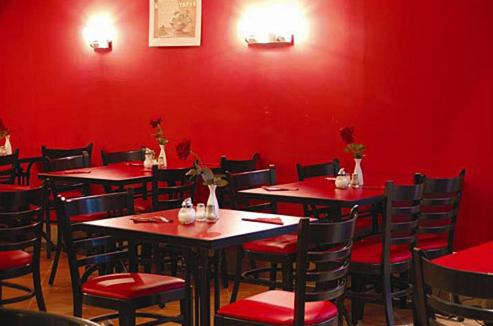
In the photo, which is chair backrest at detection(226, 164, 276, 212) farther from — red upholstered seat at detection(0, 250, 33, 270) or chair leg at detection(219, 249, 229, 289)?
red upholstered seat at detection(0, 250, 33, 270)

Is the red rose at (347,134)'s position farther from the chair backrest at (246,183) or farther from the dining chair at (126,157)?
the dining chair at (126,157)

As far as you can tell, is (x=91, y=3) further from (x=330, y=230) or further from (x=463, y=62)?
(x=330, y=230)

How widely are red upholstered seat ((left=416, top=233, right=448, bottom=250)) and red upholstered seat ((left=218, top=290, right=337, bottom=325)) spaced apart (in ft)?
5.84

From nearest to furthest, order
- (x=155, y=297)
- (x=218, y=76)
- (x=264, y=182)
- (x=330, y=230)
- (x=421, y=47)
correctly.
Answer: (x=330, y=230) → (x=155, y=297) → (x=264, y=182) → (x=421, y=47) → (x=218, y=76)

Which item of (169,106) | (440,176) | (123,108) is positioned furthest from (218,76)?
(440,176)

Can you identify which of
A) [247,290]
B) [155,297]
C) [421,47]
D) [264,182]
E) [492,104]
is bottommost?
[247,290]

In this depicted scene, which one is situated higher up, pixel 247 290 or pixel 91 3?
pixel 91 3

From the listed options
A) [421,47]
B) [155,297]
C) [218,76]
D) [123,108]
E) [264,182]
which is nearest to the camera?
[155,297]

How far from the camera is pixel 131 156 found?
25.5 feet

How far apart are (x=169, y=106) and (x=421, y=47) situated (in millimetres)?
2609

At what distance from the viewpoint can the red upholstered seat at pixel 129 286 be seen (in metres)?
4.21

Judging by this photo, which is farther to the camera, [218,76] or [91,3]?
[91,3]

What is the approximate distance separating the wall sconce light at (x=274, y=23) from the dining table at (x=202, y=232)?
292 cm

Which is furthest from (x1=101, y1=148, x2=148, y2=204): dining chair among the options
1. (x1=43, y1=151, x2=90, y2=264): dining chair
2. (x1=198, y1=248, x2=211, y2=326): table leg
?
(x1=198, y1=248, x2=211, y2=326): table leg
